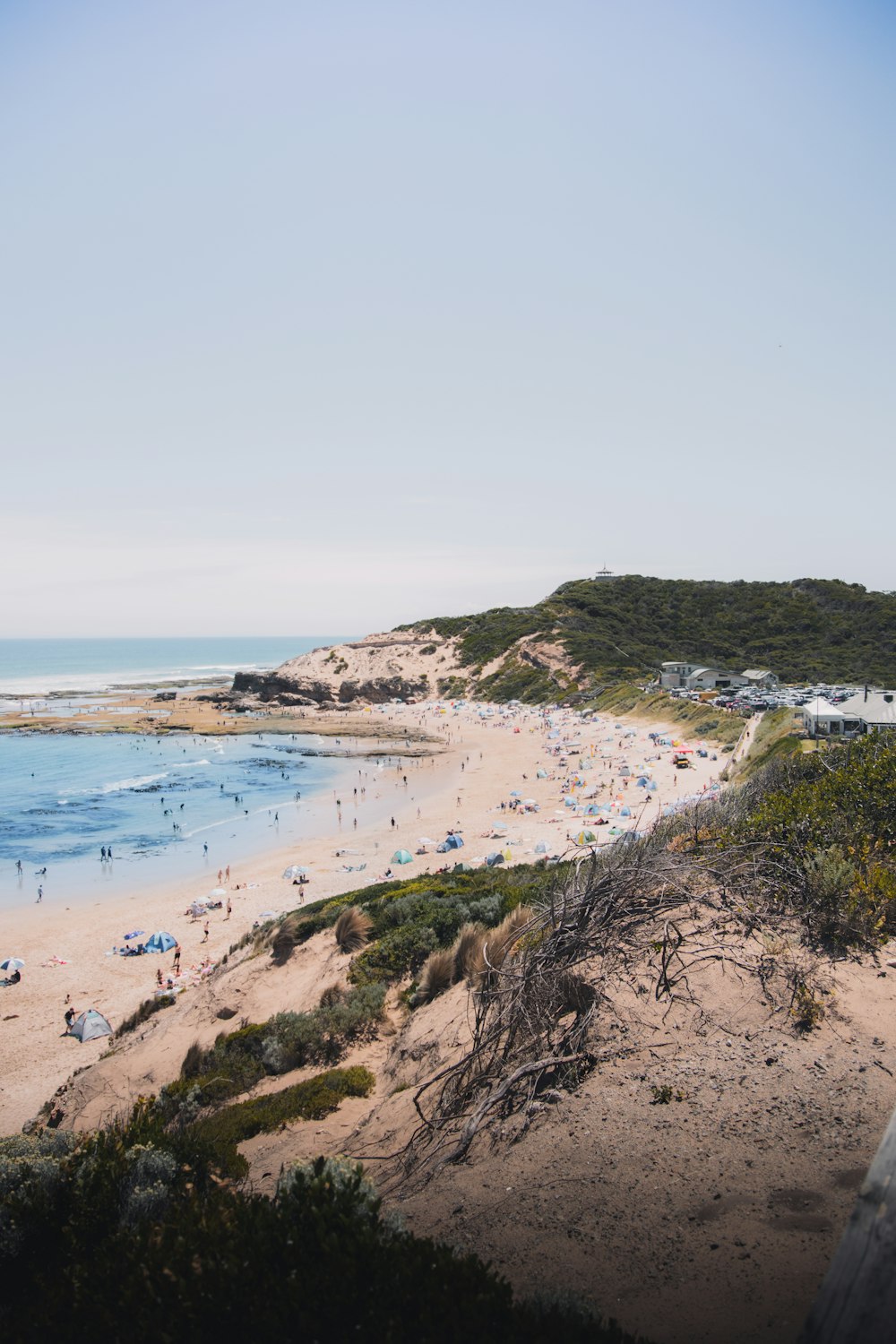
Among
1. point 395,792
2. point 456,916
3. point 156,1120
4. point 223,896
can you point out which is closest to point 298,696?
point 395,792

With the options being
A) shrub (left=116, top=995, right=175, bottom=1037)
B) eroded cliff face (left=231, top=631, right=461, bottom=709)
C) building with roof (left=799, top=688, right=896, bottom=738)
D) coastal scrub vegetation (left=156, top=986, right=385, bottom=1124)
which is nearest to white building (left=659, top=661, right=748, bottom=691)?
eroded cliff face (left=231, top=631, right=461, bottom=709)

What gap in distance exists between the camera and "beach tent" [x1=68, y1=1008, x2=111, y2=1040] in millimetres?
14906

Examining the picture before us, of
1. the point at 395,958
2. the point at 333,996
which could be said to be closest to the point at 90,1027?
the point at 333,996

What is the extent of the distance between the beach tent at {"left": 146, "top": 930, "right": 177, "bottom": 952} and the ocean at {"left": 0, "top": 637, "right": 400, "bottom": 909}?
6.03 meters

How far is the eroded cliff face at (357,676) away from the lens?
78812mm

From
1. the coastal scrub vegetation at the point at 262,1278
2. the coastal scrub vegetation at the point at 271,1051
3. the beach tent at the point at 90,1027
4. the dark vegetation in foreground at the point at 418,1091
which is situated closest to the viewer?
the coastal scrub vegetation at the point at 262,1278

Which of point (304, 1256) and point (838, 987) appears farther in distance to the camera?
point (838, 987)

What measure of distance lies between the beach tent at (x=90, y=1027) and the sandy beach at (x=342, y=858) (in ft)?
0.87

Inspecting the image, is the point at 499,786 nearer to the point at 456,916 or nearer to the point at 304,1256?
the point at 456,916

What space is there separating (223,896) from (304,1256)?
21186mm

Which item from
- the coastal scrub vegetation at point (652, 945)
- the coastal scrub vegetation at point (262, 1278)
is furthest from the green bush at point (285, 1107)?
the coastal scrub vegetation at point (262, 1278)

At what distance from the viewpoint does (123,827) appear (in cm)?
3269

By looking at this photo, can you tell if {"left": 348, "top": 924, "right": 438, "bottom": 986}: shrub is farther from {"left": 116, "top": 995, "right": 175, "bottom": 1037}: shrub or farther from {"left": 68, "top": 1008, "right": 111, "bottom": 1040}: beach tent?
{"left": 68, "top": 1008, "right": 111, "bottom": 1040}: beach tent

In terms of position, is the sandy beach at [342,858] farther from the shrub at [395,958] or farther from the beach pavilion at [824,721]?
the beach pavilion at [824,721]
